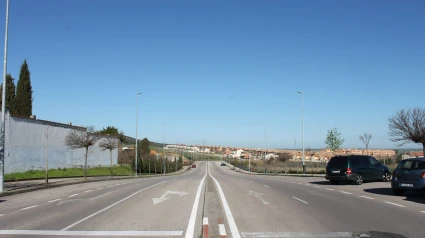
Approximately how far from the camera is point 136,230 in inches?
377

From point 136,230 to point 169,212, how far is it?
3.27 meters

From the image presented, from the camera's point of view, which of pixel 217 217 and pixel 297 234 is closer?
pixel 297 234

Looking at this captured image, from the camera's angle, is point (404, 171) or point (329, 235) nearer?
point (329, 235)

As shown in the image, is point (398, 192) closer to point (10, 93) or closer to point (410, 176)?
point (410, 176)

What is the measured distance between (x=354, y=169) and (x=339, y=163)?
0.94m

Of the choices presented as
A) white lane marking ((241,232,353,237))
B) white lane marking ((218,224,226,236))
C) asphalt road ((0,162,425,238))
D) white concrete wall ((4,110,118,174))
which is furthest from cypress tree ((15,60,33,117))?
white lane marking ((241,232,353,237))

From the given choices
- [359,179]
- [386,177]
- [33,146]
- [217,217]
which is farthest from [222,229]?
[33,146]

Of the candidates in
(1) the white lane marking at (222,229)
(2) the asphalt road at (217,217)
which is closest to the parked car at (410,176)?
(2) the asphalt road at (217,217)

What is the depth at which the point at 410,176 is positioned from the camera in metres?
15.9

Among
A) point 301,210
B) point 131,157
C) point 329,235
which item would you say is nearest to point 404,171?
point 301,210

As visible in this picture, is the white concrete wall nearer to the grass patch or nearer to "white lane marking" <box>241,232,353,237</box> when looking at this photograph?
the grass patch

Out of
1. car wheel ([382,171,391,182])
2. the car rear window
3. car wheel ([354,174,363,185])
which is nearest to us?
car wheel ([354,174,363,185])

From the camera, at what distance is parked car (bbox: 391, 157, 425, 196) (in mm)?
15453

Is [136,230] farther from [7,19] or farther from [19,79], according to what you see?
[19,79]
